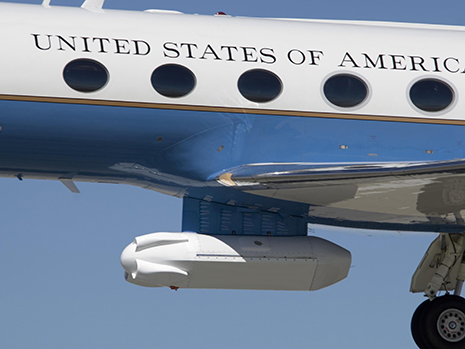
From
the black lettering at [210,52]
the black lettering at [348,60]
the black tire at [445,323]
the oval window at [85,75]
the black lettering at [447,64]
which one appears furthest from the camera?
the black tire at [445,323]

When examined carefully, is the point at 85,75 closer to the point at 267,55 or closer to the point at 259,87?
the point at 259,87

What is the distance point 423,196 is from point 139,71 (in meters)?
5.00

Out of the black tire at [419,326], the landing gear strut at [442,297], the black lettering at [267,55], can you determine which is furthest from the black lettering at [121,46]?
the black tire at [419,326]

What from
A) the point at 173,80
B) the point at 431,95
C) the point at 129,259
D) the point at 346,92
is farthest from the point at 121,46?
the point at 431,95

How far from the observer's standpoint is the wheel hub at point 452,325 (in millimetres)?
17797

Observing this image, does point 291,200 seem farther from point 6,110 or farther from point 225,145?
point 6,110

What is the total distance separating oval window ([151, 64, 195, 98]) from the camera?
15.7 meters

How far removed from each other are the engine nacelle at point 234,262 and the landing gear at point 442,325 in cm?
226

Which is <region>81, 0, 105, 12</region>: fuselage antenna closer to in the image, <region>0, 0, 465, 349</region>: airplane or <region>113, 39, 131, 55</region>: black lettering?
<region>0, 0, 465, 349</region>: airplane

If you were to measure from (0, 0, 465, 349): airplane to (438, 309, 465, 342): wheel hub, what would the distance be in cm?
194

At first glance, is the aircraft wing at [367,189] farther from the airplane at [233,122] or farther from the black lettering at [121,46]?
the black lettering at [121,46]

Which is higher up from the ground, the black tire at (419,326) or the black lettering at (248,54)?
the black lettering at (248,54)

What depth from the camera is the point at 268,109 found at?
1602 cm

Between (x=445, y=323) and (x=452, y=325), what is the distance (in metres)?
0.14
